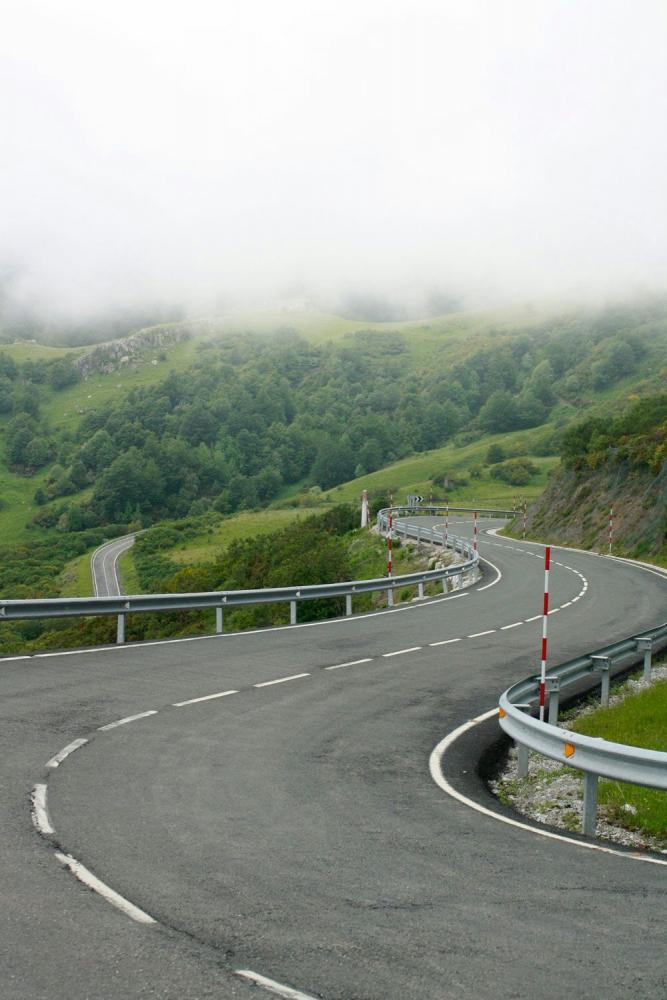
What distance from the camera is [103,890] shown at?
17.4ft

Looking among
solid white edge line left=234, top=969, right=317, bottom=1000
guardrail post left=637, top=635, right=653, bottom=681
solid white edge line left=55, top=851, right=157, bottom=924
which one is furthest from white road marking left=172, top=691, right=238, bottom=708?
solid white edge line left=234, top=969, right=317, bottom=1000

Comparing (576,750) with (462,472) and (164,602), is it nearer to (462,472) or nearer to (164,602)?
(164,602)

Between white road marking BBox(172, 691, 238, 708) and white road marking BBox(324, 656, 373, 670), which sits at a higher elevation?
white road marking BBox(172, 691, 238, 708)

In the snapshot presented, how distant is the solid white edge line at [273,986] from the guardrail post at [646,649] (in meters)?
11.1

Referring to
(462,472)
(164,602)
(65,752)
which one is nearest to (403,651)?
(164,602)

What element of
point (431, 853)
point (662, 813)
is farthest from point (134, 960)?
point (662, 813)

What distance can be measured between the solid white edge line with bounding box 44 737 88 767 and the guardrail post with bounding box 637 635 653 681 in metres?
8.99

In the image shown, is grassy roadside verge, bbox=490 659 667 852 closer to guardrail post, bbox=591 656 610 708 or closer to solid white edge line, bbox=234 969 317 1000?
guardrail post, bbox=591 656 610 708

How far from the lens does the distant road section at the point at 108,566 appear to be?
279ft

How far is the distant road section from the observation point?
279 feet

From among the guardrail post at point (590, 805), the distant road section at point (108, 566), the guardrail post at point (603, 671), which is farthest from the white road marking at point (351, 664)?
the distant road section at point (108, 566)

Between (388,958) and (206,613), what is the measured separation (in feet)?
131

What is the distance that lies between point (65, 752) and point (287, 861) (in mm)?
3738

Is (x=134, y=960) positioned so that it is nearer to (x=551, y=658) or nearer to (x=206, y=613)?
(x=551, y=658)
